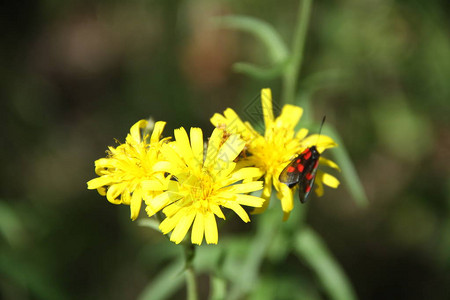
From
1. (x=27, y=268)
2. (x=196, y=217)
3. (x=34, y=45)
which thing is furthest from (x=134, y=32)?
(x=196, y=217)

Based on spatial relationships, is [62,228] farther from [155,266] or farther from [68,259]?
[155,266]

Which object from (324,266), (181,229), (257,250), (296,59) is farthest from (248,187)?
(324,266)

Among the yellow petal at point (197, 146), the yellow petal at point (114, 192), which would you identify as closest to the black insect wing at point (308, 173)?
the yellow petal at point (197, 146)

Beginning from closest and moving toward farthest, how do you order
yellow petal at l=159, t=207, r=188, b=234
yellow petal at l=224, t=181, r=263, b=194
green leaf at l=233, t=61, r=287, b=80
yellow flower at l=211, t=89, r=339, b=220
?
yellow petal at l=159, t=207, r=188, b=234 < yellow petal at l=224, t=181, r=263, b=194 < yellow flower at l=211, t=89, r=339, b=220 < green leaf at l=233, t=61, r=287, b=80

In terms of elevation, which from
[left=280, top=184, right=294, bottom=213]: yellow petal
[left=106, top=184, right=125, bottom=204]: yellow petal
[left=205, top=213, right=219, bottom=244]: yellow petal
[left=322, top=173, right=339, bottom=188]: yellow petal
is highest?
[left=106, top=184, right=125, bottom=204]: yellow petal

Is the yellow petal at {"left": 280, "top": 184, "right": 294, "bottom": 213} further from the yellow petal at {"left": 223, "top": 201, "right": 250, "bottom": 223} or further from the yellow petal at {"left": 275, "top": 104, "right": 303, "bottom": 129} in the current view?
the yellow petal at {"left": 275, "top": 104, "right": 303, "bottom": 129}

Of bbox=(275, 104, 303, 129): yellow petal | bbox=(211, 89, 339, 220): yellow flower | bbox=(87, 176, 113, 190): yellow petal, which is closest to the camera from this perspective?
bbox=(87, 176, 113, 190): yellow petal

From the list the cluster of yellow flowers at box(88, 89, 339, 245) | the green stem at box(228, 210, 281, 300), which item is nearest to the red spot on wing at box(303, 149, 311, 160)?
the cluster of yellow flowers at box(88, 89, 339, 245)

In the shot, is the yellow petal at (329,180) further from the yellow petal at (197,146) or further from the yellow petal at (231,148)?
the yellow petal at (197,146)
